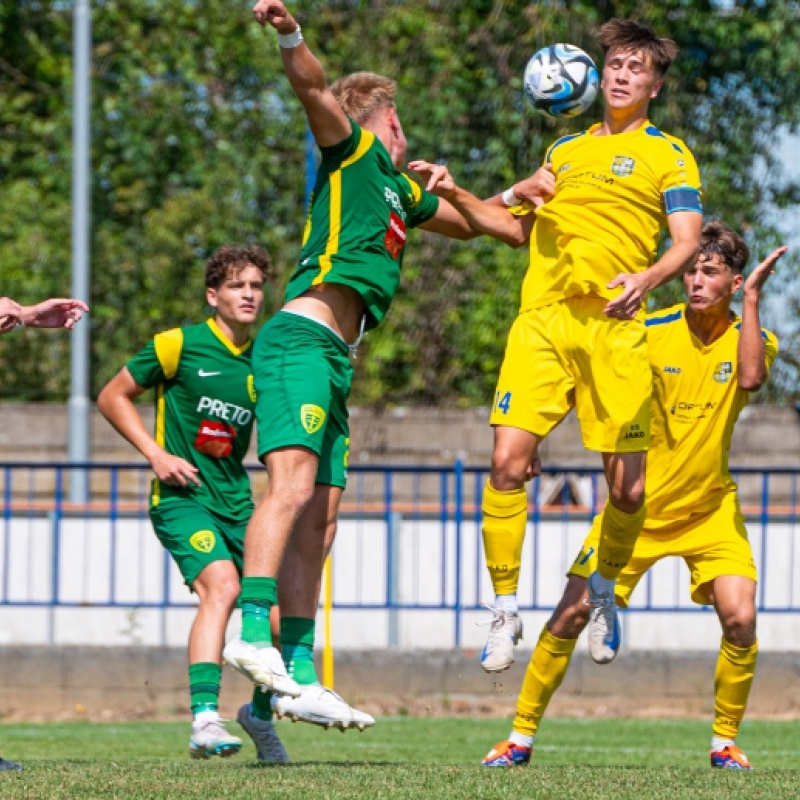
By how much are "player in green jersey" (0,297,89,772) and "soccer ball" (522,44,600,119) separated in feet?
7.50

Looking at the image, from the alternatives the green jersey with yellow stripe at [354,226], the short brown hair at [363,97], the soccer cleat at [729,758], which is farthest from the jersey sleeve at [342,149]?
the soccer cleat at [729,758]

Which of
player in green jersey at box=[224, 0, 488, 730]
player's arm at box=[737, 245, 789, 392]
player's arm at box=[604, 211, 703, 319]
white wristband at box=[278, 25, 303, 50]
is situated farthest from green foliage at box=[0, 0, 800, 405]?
white wristband at box=[278, 25, 303, 50]

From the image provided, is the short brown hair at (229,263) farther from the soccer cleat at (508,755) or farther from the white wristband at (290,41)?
the soccer cleat at (508,755)

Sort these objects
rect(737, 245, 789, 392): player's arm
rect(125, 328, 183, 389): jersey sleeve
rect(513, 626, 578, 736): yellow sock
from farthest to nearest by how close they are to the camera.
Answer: rect(125, 328, 183, 389): jersey sleeve < rect(513, 626, 578, 736): yellow sock < rect(737, 245, 789, 392): player's arm

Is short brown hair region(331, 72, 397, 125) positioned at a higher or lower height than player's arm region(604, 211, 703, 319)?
higher

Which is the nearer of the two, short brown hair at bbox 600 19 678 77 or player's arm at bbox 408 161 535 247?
short brown hair at bbox 600 19 678 77

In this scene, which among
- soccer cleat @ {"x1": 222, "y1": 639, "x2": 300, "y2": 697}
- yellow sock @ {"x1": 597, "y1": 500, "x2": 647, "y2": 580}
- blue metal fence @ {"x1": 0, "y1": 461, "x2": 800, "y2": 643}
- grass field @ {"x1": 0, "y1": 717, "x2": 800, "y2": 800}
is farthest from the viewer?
blue metal fence @ {"x1": 0, "y1": 461, "x2": 800, "y2": 643}

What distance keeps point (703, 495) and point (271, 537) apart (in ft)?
8.74

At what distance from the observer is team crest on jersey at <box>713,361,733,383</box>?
7.99 metres

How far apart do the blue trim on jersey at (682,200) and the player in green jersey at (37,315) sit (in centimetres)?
253

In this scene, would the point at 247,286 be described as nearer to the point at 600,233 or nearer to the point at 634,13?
the point at 600,233

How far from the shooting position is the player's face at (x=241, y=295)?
26.7ft

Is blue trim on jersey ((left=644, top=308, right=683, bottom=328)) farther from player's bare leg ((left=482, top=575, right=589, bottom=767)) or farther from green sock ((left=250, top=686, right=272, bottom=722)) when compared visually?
green sock ((left=250, top=686, right=272, bottom=722))

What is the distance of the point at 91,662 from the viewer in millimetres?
11805
